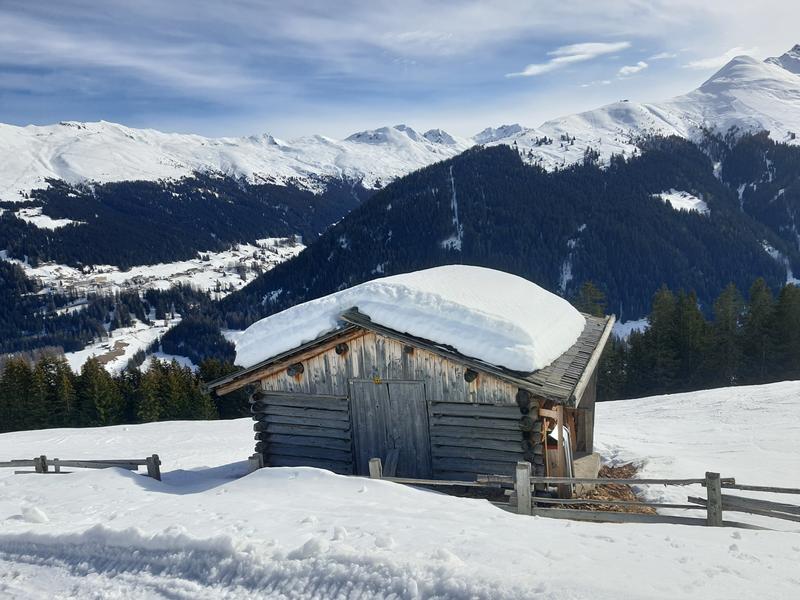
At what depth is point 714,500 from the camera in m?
8.77

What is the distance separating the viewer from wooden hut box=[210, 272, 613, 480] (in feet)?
39.6

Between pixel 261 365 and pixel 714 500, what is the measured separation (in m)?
9.85

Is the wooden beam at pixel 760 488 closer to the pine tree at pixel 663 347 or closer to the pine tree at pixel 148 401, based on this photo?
the pine tree at pixel 663 347

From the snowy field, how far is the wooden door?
2.44 metres

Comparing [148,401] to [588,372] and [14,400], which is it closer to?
[14,400]

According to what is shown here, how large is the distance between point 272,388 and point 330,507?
563cm

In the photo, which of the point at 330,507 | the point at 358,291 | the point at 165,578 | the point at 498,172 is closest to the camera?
the point at 165,578

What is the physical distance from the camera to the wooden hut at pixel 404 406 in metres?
12.1

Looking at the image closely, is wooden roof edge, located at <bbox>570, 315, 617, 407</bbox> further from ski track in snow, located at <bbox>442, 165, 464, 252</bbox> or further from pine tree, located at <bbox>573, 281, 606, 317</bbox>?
ski track in snow, located at <bbox>442, 165, 464, 252</bbox>

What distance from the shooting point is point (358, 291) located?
523 inches

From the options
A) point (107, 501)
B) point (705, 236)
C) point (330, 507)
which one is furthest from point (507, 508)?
point (705, 236)

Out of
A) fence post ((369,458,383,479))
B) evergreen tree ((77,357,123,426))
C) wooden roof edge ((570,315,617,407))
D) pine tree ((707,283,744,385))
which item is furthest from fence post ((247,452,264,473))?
pine tree ((707,283,744,385))

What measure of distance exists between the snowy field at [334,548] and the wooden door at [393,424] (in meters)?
2.44

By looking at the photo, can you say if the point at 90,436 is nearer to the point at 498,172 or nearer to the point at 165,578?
the point at 165,578
